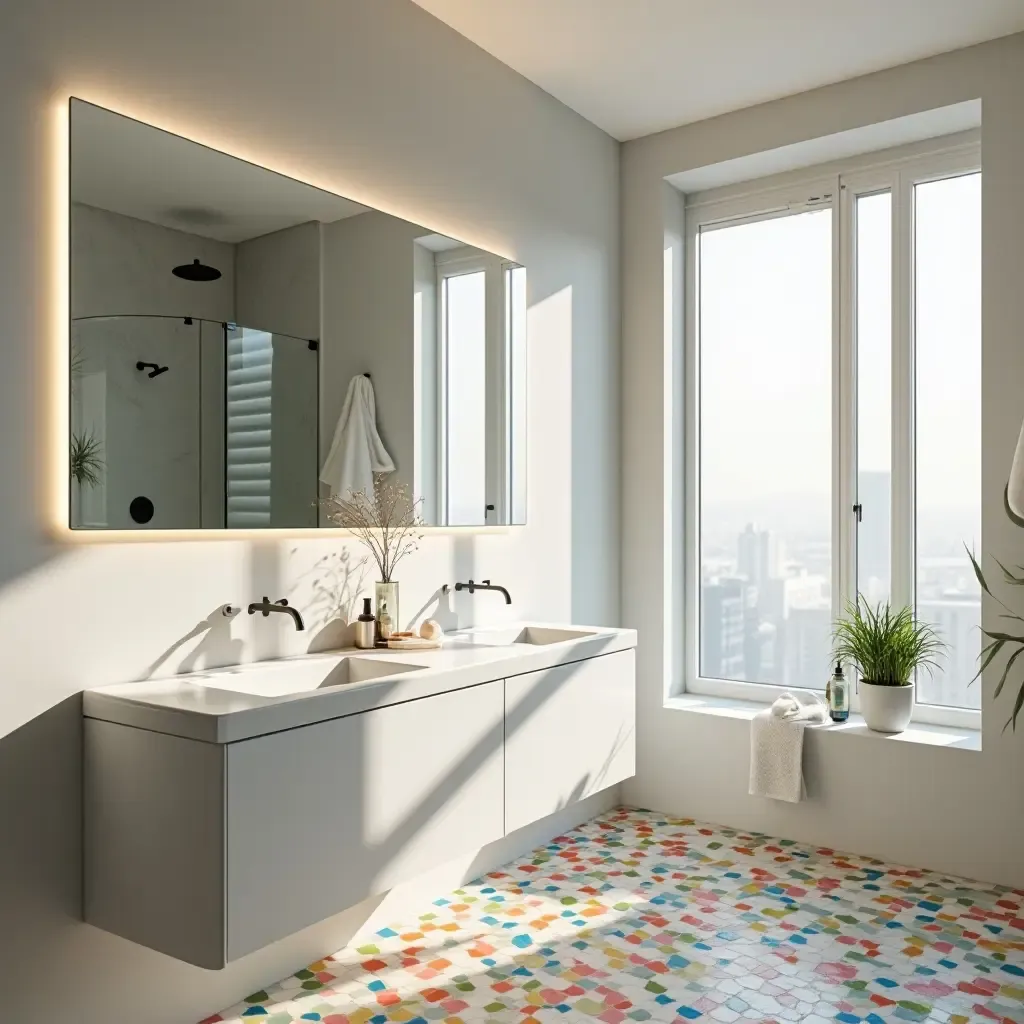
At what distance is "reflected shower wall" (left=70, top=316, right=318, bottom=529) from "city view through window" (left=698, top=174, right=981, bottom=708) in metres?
2.03

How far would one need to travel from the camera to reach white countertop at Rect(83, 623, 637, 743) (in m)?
1.92

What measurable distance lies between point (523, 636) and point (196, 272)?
1624mm

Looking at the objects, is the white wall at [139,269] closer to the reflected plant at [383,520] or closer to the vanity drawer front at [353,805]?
the reflected plant at [383,520]

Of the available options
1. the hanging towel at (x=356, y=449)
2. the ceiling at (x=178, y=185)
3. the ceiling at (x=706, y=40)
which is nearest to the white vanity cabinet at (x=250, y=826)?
the hanging towel at (x=356, y=449)

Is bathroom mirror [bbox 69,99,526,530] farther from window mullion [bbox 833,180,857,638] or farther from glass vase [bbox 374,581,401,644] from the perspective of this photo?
window mullion [bbox 833,180,857,638]

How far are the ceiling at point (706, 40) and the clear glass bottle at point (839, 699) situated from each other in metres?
2.20

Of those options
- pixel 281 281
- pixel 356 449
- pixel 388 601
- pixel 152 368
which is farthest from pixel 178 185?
pixel 388 601

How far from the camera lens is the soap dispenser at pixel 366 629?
275cm

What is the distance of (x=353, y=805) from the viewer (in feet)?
7.14

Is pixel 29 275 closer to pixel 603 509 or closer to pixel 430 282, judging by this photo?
pixel 430 282

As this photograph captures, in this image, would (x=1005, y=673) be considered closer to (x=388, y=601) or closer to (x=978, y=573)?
(x=978, y=573)

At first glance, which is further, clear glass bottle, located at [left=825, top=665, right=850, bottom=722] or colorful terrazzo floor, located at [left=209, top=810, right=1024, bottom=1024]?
clear glass bottle, located at [left=825, top=665, right=850, bottom=722]

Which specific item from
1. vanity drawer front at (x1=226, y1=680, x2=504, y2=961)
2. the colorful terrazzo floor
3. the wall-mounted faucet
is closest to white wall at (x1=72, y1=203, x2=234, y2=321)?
the wall-mounted faucet

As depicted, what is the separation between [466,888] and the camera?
317 centimetres
